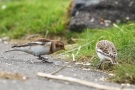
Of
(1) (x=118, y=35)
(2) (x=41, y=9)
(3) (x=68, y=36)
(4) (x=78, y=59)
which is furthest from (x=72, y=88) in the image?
(2) (x=41, y=9)

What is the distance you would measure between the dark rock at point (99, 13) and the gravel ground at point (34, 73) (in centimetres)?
328

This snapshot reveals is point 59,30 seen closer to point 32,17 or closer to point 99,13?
point 99,13

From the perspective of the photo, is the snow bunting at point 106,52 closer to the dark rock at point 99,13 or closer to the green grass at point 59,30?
the green grass at point 59,30

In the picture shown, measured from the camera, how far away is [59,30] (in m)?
14.9

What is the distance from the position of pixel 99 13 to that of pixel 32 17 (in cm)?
259

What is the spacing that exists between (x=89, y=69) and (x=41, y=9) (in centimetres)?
801

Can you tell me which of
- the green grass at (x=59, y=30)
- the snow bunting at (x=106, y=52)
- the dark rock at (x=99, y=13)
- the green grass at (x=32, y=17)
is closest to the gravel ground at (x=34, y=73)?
the snow bunting at (x=106, y=52)

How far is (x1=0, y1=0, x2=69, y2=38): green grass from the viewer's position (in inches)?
601

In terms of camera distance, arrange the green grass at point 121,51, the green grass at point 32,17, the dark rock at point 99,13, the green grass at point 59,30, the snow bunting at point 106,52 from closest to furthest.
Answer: the green grass at point 121,51 → the snow bunting at point 106,52 → the green grass at point 59,30 → the dark rock at point 99,13 → the green grass at point 32,17

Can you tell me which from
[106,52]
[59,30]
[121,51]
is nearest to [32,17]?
[59,30]

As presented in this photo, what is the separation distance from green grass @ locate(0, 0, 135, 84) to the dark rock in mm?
419

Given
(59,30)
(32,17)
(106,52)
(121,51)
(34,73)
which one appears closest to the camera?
(34,73)

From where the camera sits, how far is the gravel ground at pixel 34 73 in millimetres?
7410

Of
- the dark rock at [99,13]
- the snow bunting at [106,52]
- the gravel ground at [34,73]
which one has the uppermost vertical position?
the dark rock at [99,13]
